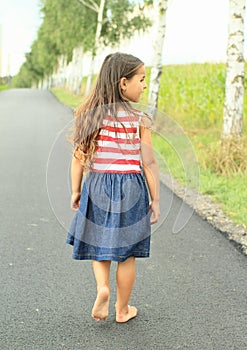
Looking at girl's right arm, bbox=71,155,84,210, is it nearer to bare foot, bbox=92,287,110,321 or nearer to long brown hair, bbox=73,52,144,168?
long brown hair, bbox=73,52,144,168

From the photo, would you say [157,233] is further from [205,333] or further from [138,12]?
[138,12]

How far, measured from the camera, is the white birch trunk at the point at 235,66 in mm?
10625

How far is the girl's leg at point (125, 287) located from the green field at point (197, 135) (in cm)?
72

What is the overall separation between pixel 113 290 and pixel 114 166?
3.82 ft

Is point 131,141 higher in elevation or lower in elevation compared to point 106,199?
higher

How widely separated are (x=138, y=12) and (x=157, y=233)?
27.3m

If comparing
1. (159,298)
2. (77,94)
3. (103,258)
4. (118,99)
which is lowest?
(77,94)

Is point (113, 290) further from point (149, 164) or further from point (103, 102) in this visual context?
point (103, 102)

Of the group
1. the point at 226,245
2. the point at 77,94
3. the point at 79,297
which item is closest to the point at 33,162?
the point at 226,245

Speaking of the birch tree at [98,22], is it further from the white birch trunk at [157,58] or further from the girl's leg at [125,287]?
the girl's leg at [125,287]

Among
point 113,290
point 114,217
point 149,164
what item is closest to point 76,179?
point 114,217

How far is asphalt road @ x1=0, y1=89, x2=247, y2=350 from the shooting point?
11.2ft

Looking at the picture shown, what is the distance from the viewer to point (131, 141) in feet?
11.4

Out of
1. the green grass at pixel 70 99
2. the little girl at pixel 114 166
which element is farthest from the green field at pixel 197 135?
the green grass at pixel 70 99
